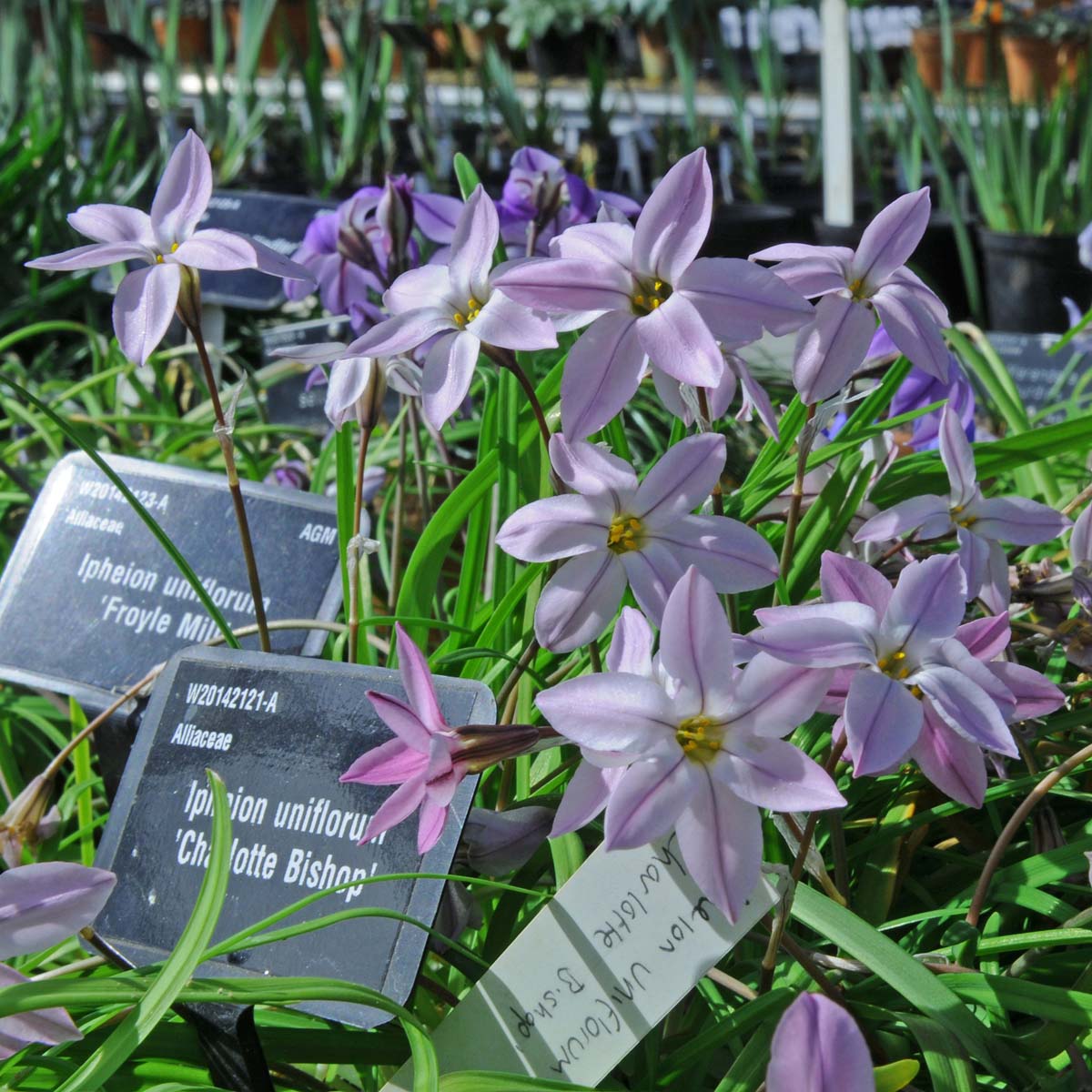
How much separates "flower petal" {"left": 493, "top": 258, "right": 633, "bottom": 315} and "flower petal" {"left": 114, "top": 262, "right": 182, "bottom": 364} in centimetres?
20

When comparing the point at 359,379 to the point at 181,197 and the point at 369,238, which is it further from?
the point at 369,238

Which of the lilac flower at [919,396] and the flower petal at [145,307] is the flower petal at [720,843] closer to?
the flower petal at [145,307]

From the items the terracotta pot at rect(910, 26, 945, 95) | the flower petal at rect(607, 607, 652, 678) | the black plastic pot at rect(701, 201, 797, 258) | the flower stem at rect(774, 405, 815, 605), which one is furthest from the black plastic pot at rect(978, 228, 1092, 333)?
the terracotta pot at rect(910, 26, 945, 95)

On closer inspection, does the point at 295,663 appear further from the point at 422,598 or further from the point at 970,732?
the point at 970,732

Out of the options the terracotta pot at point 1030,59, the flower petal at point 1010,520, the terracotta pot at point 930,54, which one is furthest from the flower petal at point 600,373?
the terracotta pot at point 930,54

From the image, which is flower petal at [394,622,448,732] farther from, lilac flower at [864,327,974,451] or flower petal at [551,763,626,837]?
lilac flower at [864,327,974,451]

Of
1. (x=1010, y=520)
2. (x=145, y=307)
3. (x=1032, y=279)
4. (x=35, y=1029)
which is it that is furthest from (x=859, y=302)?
(x=1032, y=279)

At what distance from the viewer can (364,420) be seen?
2.35ft

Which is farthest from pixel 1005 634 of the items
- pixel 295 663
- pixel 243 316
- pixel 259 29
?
pixel 259 29

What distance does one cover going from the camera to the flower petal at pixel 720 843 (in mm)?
448

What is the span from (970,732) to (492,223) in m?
0.31

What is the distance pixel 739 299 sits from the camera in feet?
1.70

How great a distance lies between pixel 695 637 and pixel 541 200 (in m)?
0.70

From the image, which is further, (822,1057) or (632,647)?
(632,647)
